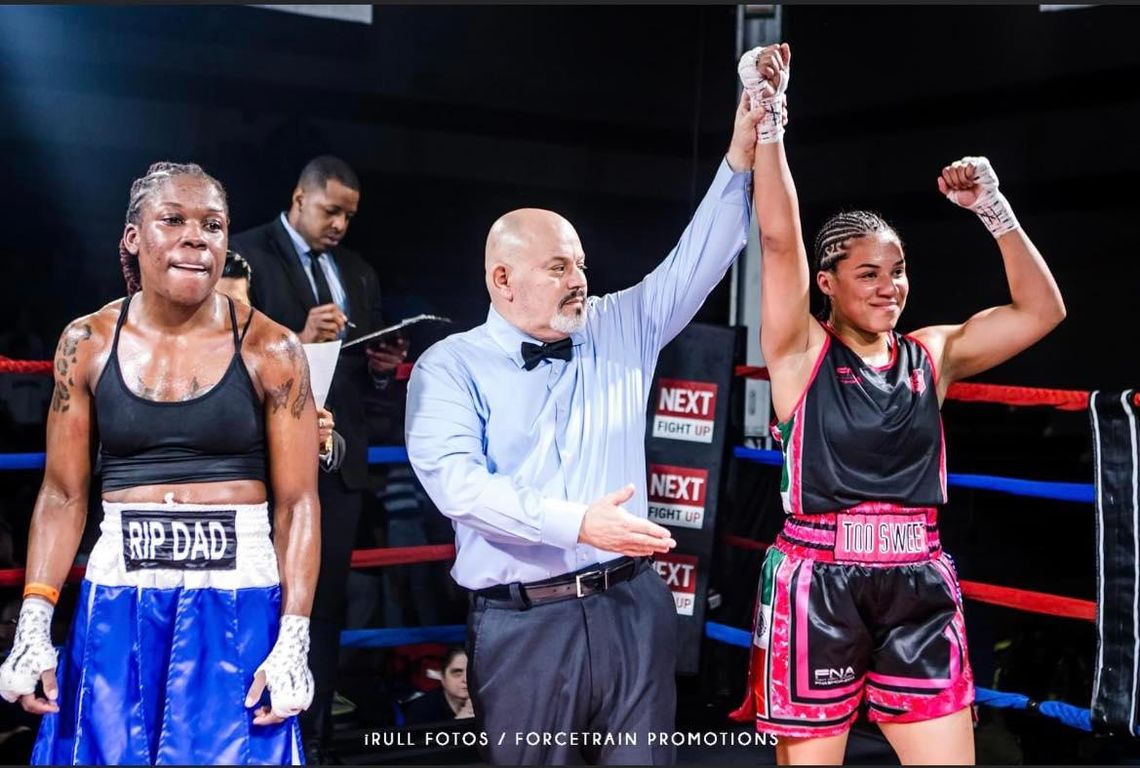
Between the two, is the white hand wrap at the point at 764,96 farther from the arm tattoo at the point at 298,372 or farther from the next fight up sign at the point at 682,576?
the next fight up sign at the point at 682,576

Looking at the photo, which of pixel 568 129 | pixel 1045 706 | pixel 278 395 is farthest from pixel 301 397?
pixel 568 129

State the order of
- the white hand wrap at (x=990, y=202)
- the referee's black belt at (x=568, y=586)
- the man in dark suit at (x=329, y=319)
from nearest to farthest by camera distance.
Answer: the referee's black belt at (x=568, y=586) < the white hand wrap at (x=990, y=202) < the man in dark suit at (x=329, y=319)

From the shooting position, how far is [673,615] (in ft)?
7.04

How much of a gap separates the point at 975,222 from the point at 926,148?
0.31 metres

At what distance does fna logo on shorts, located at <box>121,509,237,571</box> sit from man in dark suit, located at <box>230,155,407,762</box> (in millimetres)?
827

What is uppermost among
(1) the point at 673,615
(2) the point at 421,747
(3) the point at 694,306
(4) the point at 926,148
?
(4) the point at 926,148

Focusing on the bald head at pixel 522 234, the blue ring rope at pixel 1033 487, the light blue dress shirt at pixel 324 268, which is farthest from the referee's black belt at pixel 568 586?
the light blue dress shirt at pixel 324 268

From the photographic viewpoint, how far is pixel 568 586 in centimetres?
207

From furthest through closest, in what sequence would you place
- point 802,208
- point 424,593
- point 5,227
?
point 802,208
point 5,227
point 424,593

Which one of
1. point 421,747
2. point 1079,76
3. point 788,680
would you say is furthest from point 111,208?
point 1079,76

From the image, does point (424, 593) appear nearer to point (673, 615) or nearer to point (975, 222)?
point (673, 615)

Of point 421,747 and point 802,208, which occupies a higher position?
point 802,208

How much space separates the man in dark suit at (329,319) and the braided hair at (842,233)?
111 cm

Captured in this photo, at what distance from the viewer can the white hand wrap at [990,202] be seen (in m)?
2.23
